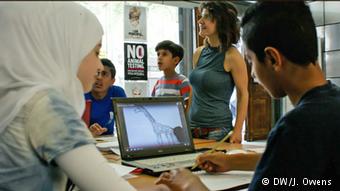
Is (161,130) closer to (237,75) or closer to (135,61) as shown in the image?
(237,75)

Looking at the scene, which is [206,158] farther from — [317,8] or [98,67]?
[317,8]

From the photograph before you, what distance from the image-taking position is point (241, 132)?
51.9 inches

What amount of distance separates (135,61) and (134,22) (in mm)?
183

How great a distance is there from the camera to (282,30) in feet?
1.65

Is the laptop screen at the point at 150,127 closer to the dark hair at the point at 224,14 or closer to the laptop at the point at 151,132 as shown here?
the laptop at the point at 151,132

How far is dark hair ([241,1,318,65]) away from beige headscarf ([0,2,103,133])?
0.67ft

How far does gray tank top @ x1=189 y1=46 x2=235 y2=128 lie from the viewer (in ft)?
4.94

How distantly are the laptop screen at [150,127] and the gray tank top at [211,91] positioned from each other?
0.94 ft

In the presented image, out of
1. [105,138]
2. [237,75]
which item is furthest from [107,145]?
[237,75]

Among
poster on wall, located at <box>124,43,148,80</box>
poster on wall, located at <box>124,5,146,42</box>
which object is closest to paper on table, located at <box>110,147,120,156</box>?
poster on wall, located at <box>124,43,148,80</box>

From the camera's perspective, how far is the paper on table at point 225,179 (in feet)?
2.78

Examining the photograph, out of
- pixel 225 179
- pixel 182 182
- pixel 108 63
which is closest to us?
pixel 108 63

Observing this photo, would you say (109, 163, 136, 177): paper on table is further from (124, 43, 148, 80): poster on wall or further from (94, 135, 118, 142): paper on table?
(94, 135, 118, 142): paper on table

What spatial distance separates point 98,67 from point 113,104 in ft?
1.90
